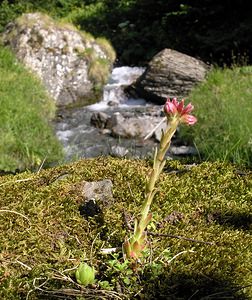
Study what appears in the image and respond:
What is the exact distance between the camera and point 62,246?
1.83 meters

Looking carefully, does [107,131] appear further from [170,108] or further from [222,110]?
[170,108]

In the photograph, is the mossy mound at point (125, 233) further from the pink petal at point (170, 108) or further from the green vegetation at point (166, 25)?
the green vegetation at point (166, 25)

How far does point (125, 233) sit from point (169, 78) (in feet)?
36.4

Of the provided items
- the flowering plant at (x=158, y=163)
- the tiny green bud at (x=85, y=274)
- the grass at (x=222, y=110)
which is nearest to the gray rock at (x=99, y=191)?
the flowering plant at (x=158, y=163)

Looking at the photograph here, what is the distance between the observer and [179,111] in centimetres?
161

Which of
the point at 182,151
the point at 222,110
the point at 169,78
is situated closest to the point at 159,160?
the point at 182,151

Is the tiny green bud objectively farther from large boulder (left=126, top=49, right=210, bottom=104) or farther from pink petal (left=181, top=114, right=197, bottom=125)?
large boulder (left=126, top=49, right=210, bottom=104)

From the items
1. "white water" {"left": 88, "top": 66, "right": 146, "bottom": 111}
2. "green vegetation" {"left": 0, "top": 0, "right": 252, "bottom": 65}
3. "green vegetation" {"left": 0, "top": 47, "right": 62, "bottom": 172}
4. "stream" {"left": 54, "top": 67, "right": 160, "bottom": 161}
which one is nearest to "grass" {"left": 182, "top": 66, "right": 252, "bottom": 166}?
"stream" {"left": 54, "top": 67, "right": 160, "bottom": 161}

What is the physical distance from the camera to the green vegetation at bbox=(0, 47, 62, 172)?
26.4ft

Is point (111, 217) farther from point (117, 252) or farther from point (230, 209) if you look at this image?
point (230, 209)

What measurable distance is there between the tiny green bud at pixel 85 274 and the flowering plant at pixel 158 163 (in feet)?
0.53

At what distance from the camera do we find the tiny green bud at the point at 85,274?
5.15ft

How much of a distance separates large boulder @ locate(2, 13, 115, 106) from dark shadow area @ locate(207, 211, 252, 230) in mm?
10937

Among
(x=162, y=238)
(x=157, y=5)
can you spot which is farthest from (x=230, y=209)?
(x=157, y=5)
